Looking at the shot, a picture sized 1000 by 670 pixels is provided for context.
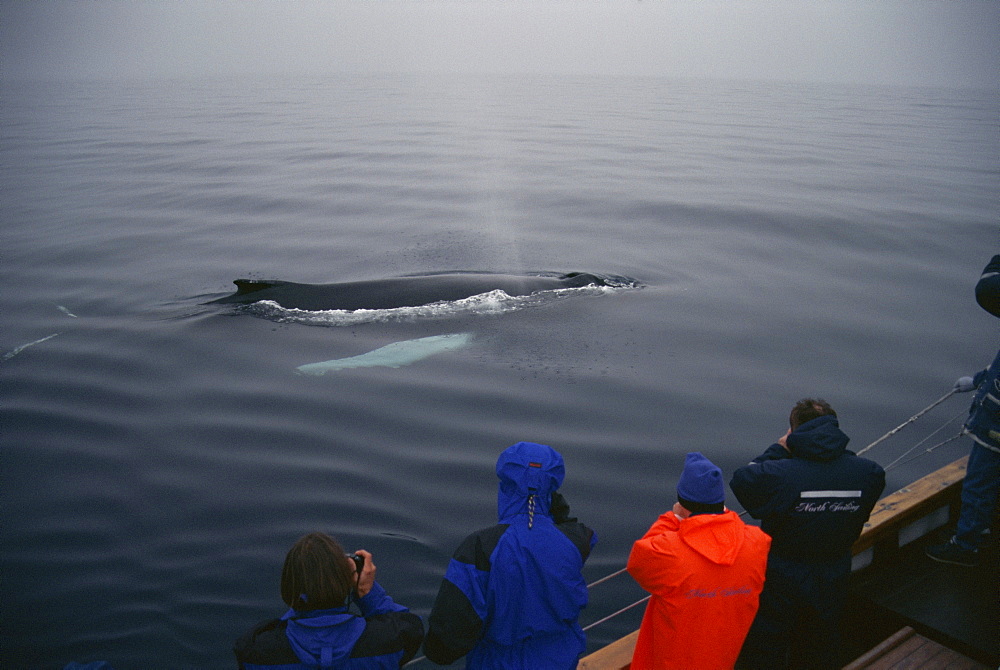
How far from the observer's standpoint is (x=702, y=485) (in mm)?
3160

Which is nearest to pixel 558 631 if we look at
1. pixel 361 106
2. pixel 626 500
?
pixel 626 500

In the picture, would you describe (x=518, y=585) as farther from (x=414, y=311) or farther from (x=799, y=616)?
(x=414, y=311)

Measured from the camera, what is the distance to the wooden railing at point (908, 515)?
4703 mm

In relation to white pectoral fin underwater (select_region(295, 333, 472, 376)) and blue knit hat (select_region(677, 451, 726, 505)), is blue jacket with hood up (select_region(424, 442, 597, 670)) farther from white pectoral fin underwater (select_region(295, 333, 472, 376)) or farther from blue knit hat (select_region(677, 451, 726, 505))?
white pectoral fin underwater (select_region(295, 333, 472, 376))

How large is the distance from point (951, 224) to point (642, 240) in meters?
8.33

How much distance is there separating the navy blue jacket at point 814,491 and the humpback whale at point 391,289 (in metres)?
8.58

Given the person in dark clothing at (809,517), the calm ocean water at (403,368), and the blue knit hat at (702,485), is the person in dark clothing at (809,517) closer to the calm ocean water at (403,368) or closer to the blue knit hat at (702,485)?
the blue knit hat at (702,485)

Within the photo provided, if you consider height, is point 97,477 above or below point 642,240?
below

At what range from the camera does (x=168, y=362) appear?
10.2 metres

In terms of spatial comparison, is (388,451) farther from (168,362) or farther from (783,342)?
(783,342)

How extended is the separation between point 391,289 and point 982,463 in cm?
933

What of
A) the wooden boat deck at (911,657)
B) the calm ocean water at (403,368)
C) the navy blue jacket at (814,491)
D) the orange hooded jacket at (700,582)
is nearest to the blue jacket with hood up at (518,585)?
the orange hooded jacket at (700,582)

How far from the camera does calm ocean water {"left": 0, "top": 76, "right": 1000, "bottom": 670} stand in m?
5.92

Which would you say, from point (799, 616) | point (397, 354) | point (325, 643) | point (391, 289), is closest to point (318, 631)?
point (325, 643)
